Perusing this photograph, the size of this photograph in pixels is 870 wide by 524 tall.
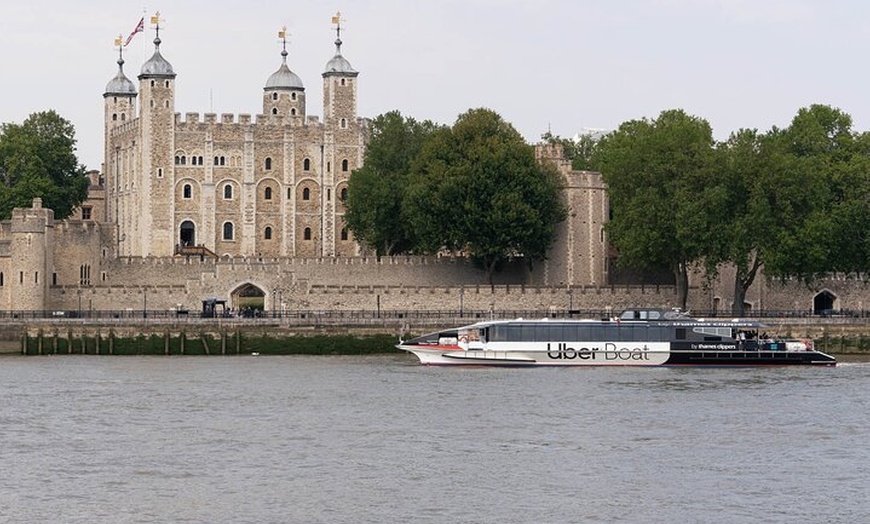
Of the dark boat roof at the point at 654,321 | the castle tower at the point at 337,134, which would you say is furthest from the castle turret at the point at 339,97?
the dark boat roof at the point at 654,321

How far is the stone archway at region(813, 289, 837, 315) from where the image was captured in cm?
9129

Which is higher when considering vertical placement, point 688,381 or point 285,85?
point 285,85

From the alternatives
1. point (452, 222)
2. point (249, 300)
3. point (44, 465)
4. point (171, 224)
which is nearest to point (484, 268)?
point (452, 222)

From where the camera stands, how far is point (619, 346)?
7200cm

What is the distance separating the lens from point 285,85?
11231 cm

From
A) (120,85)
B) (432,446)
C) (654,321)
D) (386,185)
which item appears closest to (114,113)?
(120,85)

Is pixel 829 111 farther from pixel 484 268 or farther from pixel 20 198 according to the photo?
pixel 20 198

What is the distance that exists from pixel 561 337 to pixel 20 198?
39001mm

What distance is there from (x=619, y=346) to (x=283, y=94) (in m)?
44.4

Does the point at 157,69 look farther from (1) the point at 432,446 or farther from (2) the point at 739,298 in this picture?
(1) the point at 432,446

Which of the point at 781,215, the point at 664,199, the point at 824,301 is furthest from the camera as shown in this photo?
the point at 824,301

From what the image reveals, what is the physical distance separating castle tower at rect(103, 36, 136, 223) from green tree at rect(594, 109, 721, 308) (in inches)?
1246

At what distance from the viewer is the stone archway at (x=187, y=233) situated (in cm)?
10669

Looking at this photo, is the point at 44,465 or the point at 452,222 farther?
the point at 452,222
